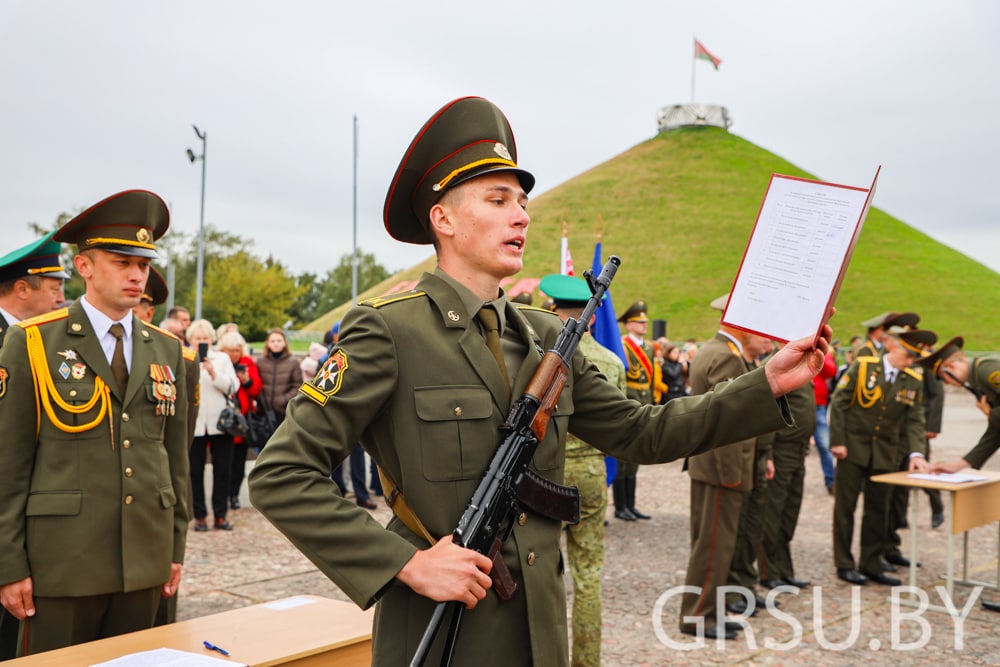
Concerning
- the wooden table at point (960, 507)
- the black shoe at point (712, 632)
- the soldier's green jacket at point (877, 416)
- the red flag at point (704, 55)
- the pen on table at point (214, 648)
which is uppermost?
the red flag at point (704, 55)

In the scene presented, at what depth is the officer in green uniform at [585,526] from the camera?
17.3 feet


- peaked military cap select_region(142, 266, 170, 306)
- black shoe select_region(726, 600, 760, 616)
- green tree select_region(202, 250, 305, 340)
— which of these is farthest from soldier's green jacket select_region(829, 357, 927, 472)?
green tree select_region(202, 250, 305, 340)

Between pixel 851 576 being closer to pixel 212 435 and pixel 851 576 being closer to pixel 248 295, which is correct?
pixel 212 435

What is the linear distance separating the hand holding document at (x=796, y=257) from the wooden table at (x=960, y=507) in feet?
17.8

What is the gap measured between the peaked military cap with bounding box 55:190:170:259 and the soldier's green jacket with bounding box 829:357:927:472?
6.60m

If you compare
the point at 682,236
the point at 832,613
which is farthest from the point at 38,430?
the point at 682,236

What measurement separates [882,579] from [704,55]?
68.9 meters

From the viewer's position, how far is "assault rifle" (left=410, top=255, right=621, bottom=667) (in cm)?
211

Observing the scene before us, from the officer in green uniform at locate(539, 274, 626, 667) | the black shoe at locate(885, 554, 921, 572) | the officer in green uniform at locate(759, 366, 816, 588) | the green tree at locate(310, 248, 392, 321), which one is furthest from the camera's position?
the green tree at locate(310, 248, 392, 321)

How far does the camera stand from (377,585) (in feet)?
6.74

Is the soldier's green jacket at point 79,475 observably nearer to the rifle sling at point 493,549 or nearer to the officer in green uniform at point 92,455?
the officer in green uniform at point 92,455

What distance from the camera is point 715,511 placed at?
254 inches

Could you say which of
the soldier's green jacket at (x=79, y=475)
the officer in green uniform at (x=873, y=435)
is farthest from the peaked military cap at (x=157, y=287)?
the officer in green uniform at (x=873, y=435)

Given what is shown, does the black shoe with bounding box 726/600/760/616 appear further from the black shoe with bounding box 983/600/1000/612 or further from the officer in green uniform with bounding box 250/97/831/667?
the officer in green uniform with bounding box 250/97/831/667
